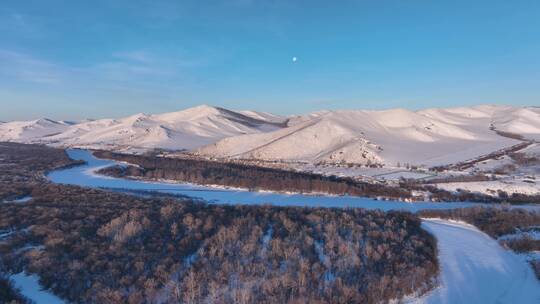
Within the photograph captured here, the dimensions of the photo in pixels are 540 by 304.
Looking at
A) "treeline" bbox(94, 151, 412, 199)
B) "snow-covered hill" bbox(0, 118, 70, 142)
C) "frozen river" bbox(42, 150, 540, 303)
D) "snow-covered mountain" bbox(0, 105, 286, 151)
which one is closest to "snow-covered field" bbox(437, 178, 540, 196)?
"frozen river" bbox(42, 150, 540, 303)

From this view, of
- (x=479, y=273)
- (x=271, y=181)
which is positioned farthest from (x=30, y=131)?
(x=479, y=273)

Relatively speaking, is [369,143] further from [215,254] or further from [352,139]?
[215,254]

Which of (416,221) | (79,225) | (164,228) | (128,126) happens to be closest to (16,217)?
(79,225)

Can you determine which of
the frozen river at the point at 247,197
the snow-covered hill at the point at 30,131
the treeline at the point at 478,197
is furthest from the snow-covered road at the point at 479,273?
the snow-covered hill at the point at 30,131

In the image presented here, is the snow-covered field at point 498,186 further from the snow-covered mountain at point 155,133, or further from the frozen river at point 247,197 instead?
the snow-covered mountain at point 155,133

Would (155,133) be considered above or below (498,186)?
above

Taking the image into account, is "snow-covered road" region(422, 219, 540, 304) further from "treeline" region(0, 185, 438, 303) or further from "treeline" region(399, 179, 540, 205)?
"treeline" region(399, 179, 540, 205)
